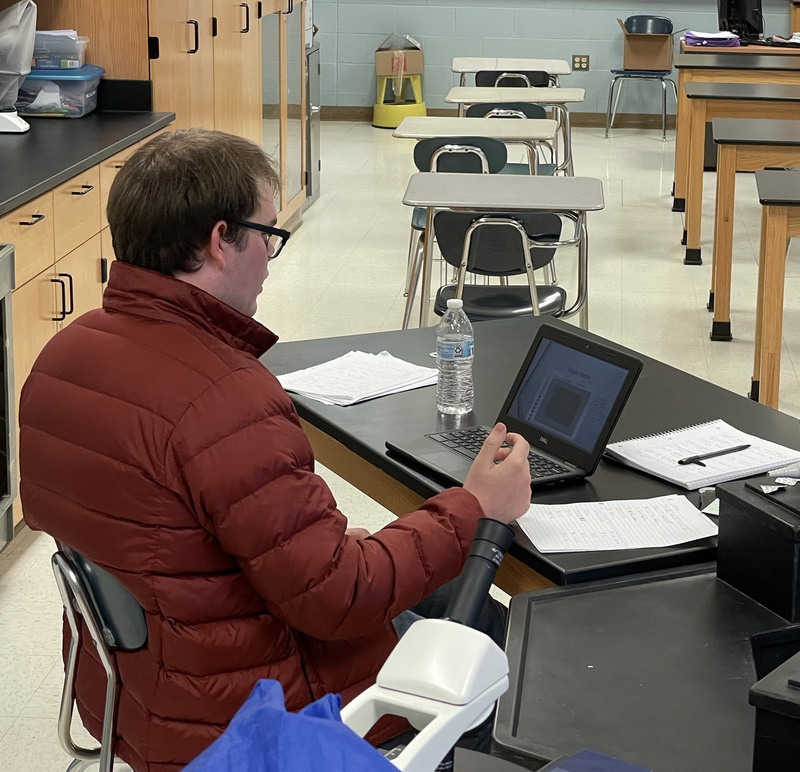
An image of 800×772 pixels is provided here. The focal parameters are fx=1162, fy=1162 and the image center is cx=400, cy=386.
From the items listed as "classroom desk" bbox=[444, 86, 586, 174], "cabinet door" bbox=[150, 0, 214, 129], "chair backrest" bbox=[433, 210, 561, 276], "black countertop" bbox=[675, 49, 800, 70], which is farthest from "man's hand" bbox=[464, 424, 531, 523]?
"black countertop" bbox=[675, 49, 800, 70]

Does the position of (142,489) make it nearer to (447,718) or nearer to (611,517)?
(611,517)

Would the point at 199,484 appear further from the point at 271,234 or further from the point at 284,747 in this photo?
the point at 284,747

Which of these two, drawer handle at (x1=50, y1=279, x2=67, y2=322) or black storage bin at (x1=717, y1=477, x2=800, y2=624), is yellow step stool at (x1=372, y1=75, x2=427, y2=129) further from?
black storage bin at (x1=717, y1=477, x2=800, y2=624)

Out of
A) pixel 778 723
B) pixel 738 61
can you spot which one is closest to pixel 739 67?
pixel 738 61

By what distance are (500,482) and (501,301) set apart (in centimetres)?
226

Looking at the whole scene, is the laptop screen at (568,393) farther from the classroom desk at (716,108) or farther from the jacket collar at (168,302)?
the classroom desk at (716,108)

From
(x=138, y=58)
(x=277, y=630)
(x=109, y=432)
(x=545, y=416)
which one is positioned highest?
(x=138, y=58)

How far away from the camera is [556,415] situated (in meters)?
1.81

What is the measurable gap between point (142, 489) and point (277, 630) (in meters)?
0.25

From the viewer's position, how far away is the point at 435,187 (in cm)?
391

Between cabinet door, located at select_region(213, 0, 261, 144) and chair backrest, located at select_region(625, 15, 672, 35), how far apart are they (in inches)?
197

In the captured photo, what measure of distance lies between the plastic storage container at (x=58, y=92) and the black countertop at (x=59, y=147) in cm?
4

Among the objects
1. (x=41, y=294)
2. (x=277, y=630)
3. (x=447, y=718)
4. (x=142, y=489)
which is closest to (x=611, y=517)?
(x=277, y=630)

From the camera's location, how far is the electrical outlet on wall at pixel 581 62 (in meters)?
10.2
